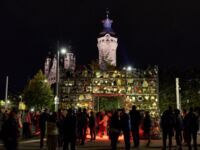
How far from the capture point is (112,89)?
1433 inches

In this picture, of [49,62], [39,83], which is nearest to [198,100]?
[39,83]

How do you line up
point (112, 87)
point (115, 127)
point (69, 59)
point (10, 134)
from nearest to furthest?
point (10, 134) < point (115, 127) < point (112, 87) < point (69, 59)

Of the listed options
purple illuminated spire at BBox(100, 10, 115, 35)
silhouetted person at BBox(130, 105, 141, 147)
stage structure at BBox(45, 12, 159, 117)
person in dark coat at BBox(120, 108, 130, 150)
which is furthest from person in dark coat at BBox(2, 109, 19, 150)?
purple illuminated spire at BBox(100, 10, 115, 35)

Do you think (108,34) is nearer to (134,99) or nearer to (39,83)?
(39,83)

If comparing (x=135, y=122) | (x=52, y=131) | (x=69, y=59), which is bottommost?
(x=52, y=131)

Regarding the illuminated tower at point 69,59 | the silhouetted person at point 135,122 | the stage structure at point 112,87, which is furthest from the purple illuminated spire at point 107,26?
the silhouetted person at point 135,122

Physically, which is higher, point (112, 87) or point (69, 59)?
point (69, 59)

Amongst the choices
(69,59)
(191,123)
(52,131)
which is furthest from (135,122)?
(69,59)

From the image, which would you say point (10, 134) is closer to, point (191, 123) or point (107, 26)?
point (191, 123)

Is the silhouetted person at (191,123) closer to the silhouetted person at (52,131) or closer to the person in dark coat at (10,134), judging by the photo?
the silhouetted person at (52,131)

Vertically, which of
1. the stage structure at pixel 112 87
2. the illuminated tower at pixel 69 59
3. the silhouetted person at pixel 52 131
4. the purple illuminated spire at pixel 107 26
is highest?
the purple illuminated spire at pixel 107 26

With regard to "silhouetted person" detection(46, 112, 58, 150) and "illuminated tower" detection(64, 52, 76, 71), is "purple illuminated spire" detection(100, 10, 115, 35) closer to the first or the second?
"illuminated tower" detection(64, 52, 76, 71)

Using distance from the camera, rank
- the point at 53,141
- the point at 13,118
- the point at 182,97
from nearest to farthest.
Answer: the point at 13,118 < the point at 53,141 < the point at 182,97

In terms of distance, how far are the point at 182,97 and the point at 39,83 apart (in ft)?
108
